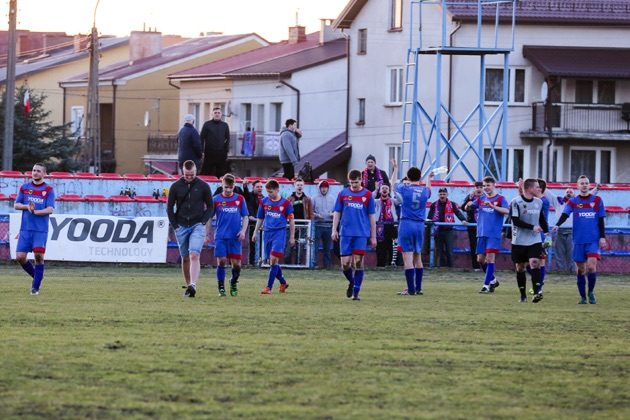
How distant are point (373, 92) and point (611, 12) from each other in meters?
10.2

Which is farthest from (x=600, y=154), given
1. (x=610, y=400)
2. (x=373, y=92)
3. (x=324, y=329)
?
(x=610, y=400)

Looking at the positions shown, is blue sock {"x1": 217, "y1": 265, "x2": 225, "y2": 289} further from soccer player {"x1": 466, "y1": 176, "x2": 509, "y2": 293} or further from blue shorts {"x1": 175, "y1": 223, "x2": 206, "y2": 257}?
soccer player {"x1": 466, "y1": 176, "x2": 509, "y2": 293}

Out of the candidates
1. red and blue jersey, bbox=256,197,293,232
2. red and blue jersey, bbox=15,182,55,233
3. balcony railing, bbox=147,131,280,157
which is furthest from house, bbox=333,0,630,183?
red and blue jersey, bbox=15,182,55,233

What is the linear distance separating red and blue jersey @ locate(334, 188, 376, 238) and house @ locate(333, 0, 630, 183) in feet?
103

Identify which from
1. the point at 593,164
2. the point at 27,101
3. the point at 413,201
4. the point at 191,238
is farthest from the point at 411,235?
the point at 27,101

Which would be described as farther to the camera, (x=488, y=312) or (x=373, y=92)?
(x=373, y=92)

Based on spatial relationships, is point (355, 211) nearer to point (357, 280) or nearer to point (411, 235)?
point (357, 280)

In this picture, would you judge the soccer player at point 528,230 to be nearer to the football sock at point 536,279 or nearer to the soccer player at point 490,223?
the football sock at point 536,279

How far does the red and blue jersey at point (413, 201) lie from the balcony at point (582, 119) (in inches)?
1263

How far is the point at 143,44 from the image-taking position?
86.1 m

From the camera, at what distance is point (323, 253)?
104 ft

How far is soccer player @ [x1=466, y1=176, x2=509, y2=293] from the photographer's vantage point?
943 inches

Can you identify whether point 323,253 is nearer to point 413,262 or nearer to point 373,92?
point 413,262

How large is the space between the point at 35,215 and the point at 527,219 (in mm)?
7153
